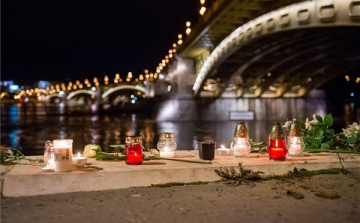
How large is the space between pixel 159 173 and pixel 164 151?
1.06 meters

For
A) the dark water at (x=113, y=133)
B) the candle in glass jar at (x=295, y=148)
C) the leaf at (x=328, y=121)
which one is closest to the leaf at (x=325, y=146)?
the leaf at (x=328, y=121)

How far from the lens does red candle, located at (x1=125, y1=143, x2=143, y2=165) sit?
5.28 meters

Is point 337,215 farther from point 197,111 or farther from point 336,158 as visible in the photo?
point 197,111

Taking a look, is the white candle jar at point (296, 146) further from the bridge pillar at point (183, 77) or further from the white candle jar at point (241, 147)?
the bridge pillar at point (183, 77)

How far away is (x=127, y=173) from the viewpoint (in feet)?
15.7

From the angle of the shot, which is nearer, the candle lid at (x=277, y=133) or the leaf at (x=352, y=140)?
the candle lid at (x=277, y=133)

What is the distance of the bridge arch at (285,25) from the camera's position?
1475 cm

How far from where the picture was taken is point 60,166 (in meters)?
4.70

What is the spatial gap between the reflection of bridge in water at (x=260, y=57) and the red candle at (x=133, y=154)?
1151 centimetres

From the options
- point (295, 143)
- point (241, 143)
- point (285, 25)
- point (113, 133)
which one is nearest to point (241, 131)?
point (241, 143)

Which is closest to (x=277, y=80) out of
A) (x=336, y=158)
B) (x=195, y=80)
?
(x=195, y=80)

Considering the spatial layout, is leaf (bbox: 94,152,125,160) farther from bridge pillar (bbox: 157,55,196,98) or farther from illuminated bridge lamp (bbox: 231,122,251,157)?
bridge pillar (bbox: 157,55,196,98)

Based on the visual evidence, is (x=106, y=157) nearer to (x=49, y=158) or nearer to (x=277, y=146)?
(x=49, y=158)

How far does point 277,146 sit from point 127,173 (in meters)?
2.04
